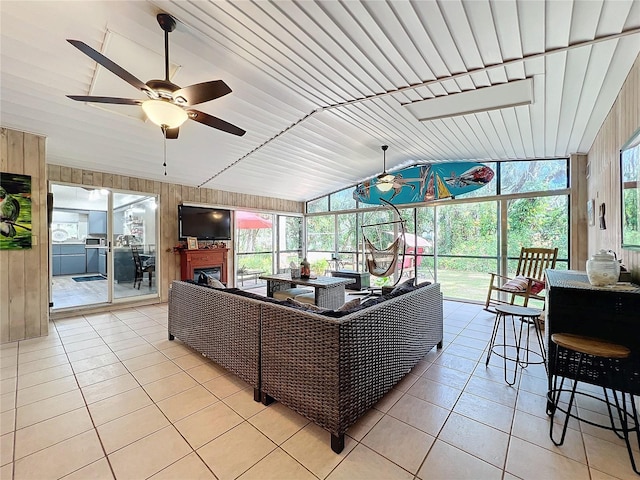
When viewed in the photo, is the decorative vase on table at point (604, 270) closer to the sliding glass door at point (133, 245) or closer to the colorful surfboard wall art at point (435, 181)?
the colorful surfboard wall art at point (435, 181)

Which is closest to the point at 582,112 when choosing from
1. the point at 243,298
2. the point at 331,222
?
the point at 243,298

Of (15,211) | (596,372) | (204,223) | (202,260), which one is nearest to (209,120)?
(15,211)

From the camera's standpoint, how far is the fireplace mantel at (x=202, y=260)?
228 inches

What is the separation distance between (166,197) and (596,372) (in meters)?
6.57

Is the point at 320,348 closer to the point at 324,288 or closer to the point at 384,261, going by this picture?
the point at 324,288

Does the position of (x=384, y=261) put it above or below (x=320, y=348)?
above

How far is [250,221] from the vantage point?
7.29 m

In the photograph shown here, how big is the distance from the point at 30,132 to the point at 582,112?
21.1ft

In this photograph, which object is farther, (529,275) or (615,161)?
(529,275)

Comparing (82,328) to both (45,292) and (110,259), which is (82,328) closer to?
(45,292)

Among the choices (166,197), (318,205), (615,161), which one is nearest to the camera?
(615,161)

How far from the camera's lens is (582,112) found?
9.92 ft

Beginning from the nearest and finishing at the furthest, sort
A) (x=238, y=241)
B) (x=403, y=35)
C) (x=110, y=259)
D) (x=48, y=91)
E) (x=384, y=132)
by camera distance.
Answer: (x=403, y=35), (x=48, y=91), (x=384, y=132), (x=110, y=259), (x=238, y=241)

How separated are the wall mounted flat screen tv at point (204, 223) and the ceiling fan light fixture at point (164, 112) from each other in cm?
388
